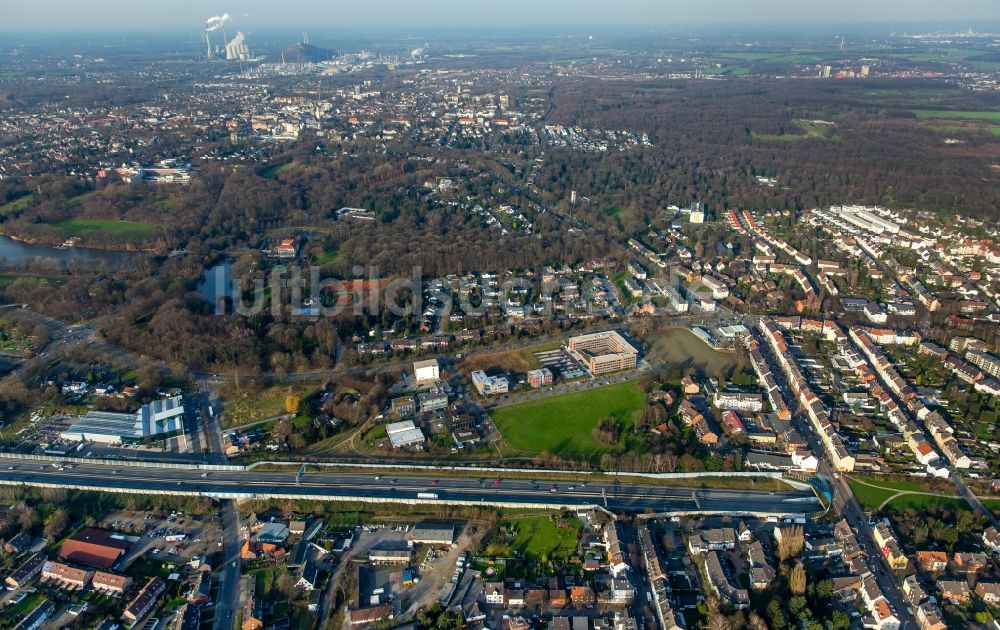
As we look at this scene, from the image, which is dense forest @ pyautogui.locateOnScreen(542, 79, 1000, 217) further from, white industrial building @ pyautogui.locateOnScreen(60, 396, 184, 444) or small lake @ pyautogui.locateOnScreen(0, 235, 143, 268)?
white industrial building @ pyautogui.locateOnScreen(60, 396, 184, 444)

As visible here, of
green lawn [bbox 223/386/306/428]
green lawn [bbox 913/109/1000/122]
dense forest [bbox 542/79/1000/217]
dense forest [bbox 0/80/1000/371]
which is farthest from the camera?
green lawn [bbox 913/109/1000/122]

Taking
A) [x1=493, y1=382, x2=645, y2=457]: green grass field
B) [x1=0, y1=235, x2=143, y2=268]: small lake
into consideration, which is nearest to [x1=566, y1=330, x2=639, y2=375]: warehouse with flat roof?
[x1=493, y1=382, x2=645, y2=457]: green grass field

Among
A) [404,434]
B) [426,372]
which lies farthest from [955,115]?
[404,434]

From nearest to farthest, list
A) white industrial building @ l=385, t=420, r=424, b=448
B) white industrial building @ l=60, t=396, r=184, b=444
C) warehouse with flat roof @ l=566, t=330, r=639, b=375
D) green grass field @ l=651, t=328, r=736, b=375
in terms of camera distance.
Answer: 1. white industrial building @ l=385, t=420, r=424, b=448
2. white industrial building @ l=60, t=396, r=184, b=444
3. warehouse with flat roof @ l=566, t=330, r=639, b=375
4. green grass field @ l=651, t=328, r=736, b=375

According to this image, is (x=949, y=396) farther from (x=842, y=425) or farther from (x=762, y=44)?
(x=762, y=44)

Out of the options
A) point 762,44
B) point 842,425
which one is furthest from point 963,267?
point 762,44

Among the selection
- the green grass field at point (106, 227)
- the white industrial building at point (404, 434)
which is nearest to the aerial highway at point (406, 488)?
the white industrial building at point (404, 434)

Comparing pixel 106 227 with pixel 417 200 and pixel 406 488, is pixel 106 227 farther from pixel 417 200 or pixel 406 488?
pixel 406 488
